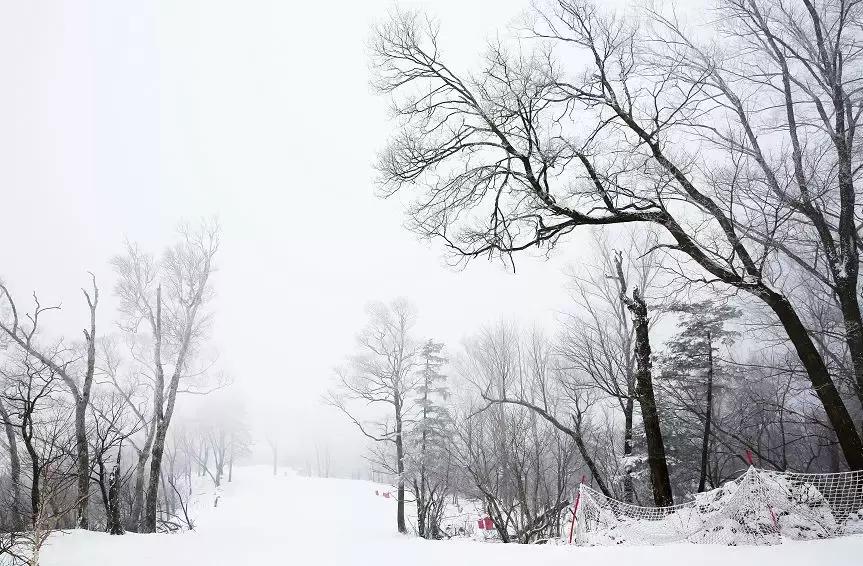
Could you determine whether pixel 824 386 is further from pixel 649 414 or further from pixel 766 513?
pixel 649 414

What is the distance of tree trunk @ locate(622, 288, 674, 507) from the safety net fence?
1969 millimetres

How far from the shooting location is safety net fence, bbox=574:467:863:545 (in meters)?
4.94

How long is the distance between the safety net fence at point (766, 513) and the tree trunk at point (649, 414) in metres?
1.97

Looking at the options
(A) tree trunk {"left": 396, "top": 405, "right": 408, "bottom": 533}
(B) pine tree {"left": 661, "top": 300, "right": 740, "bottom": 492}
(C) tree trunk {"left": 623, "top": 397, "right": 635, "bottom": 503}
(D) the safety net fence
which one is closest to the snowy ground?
(D) the safety net fence

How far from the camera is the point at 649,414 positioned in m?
8.51

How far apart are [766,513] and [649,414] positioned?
3.46 m

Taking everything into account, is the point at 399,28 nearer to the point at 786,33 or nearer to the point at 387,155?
the point at 387,155

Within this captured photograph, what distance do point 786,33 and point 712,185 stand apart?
323 cm

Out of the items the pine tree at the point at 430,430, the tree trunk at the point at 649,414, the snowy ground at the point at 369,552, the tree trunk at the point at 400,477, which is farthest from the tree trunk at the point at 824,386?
the tree trunk at the point at 400,477

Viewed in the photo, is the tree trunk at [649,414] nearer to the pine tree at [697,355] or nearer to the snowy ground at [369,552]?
the snowy ground at [369,552]

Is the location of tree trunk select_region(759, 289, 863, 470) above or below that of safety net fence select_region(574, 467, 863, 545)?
above

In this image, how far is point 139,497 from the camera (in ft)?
48.5

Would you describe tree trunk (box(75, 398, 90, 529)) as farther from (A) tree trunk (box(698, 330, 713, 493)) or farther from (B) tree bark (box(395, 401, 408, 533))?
(A) tree trunk (box(698, 330, 713, 493))

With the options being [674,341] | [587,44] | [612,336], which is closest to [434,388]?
[612,336]
